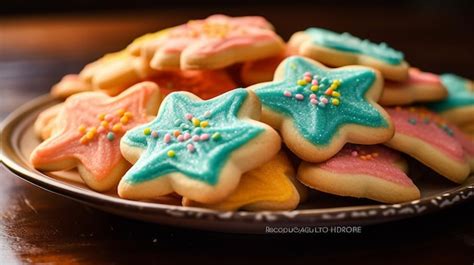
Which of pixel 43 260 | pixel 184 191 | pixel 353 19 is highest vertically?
pixel 184 191

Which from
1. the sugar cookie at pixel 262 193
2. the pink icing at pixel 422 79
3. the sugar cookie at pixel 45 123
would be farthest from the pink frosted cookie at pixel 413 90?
the sugar cookie at pixel 45 123

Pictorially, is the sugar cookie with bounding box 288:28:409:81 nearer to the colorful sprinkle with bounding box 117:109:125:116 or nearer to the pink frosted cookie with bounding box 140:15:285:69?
the pink frosted cookie with bounding box 140:15:285:69

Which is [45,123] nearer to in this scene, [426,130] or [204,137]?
[204,137]

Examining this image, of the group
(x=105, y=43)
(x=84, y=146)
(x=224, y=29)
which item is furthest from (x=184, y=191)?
(x=105, y=43)

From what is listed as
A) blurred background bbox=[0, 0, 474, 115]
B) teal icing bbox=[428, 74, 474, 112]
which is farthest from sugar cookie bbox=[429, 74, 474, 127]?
blurred background bbox=[0, 0, 474, 115]

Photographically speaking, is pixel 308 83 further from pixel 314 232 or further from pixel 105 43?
pixel 105 43

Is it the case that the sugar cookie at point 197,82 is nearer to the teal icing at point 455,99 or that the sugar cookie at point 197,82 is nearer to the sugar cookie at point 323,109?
the sugar cookie at point 323,109

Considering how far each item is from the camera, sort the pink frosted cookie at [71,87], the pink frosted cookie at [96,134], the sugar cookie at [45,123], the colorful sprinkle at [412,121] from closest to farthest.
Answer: the pink frosted cookie at [96,134] < the colorful sprinkle at [412,121] < the sugar cookie at [45,123] < the pink frosted cookie at [71,87]
